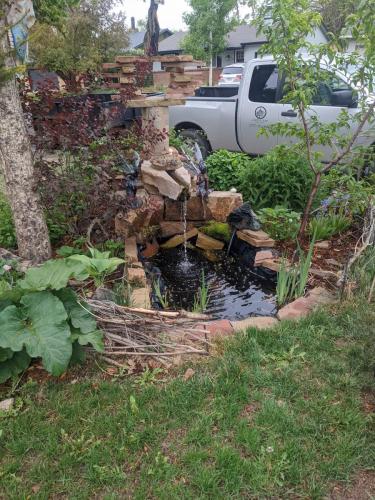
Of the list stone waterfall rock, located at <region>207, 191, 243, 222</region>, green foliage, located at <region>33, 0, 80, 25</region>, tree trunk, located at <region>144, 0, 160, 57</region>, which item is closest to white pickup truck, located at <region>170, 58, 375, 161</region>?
stone waterfall rock, located at <region>207, 191, 243, 222</region>

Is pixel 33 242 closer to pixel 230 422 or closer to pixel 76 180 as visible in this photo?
pixel 76 180

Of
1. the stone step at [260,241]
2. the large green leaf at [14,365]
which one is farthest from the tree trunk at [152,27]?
the large green leaf at [14,365]

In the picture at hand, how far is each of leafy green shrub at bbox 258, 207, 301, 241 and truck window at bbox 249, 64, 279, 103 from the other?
2.79 meters

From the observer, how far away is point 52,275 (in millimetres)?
2355

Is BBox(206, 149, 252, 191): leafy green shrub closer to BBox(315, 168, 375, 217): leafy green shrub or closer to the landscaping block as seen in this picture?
BBox(315, 168, 375, 217): leafy green shrub

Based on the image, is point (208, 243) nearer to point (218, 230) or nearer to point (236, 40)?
point (218, 230)

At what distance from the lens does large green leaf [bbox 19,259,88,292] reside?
89.9 inches

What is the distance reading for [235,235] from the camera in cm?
469

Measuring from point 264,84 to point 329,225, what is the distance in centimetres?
330

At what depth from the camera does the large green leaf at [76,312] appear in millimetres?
2342

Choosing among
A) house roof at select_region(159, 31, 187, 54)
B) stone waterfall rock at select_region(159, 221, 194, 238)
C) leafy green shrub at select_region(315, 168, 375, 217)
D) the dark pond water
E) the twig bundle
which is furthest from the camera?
house roof at select_region(159, 31, 187, 54)

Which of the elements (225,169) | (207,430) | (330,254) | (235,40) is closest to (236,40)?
(235,40)

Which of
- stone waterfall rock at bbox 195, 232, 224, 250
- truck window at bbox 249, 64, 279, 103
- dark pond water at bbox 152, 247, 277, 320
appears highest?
truck window at bbox 249, 64, 279, 103

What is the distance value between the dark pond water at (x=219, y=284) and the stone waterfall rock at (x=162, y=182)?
0.74m
